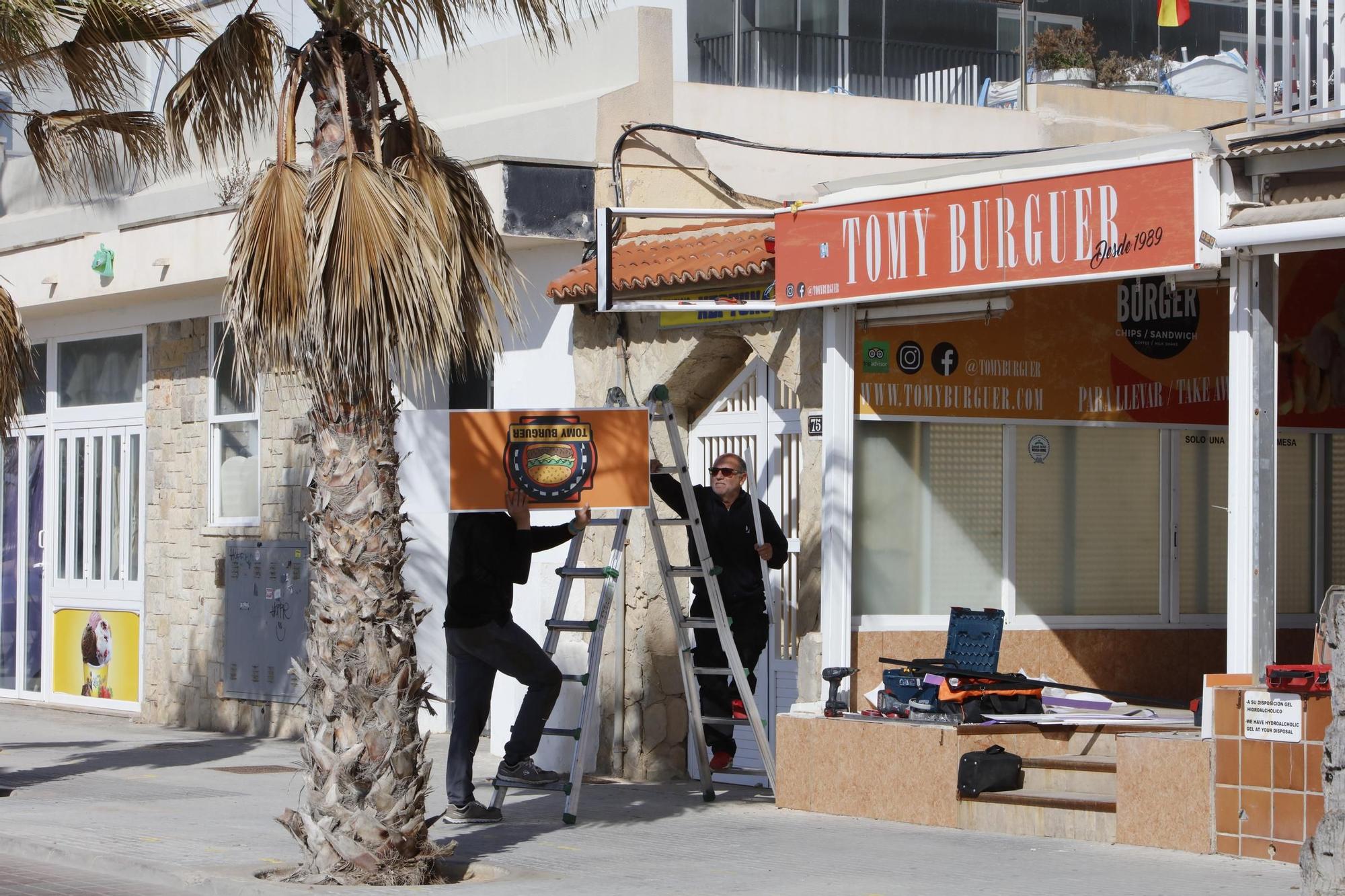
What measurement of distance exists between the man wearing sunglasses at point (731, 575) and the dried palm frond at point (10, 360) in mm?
4648

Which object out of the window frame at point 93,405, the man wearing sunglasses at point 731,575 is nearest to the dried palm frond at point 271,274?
the man wearing sunglasses at point 731,575

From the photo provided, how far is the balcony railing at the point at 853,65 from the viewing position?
1559 centimetres

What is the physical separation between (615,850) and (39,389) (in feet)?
38.8

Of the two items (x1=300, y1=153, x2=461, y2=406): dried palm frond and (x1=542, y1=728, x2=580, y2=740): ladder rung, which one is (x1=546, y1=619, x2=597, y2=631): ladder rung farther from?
(x1=300, y1=153, x2=461, y2=406): dried palm frond

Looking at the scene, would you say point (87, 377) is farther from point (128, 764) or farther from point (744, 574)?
point (744, 574)

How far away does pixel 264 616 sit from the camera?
15.4 meters

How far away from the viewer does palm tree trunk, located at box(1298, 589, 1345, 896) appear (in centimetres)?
537

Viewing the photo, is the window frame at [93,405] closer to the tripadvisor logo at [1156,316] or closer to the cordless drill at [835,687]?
the cordless drill at [835,687]

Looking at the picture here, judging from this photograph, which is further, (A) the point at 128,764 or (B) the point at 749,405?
(A) the point at 128,764

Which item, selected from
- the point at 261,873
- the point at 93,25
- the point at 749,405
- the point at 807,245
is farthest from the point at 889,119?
the point at 261,873

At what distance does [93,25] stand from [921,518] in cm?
591

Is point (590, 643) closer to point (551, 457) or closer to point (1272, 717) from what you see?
point (551, 457)

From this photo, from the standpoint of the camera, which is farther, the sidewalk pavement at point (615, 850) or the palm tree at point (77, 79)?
the palm tree at point (77, 79)

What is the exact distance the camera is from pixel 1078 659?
37.5ft
